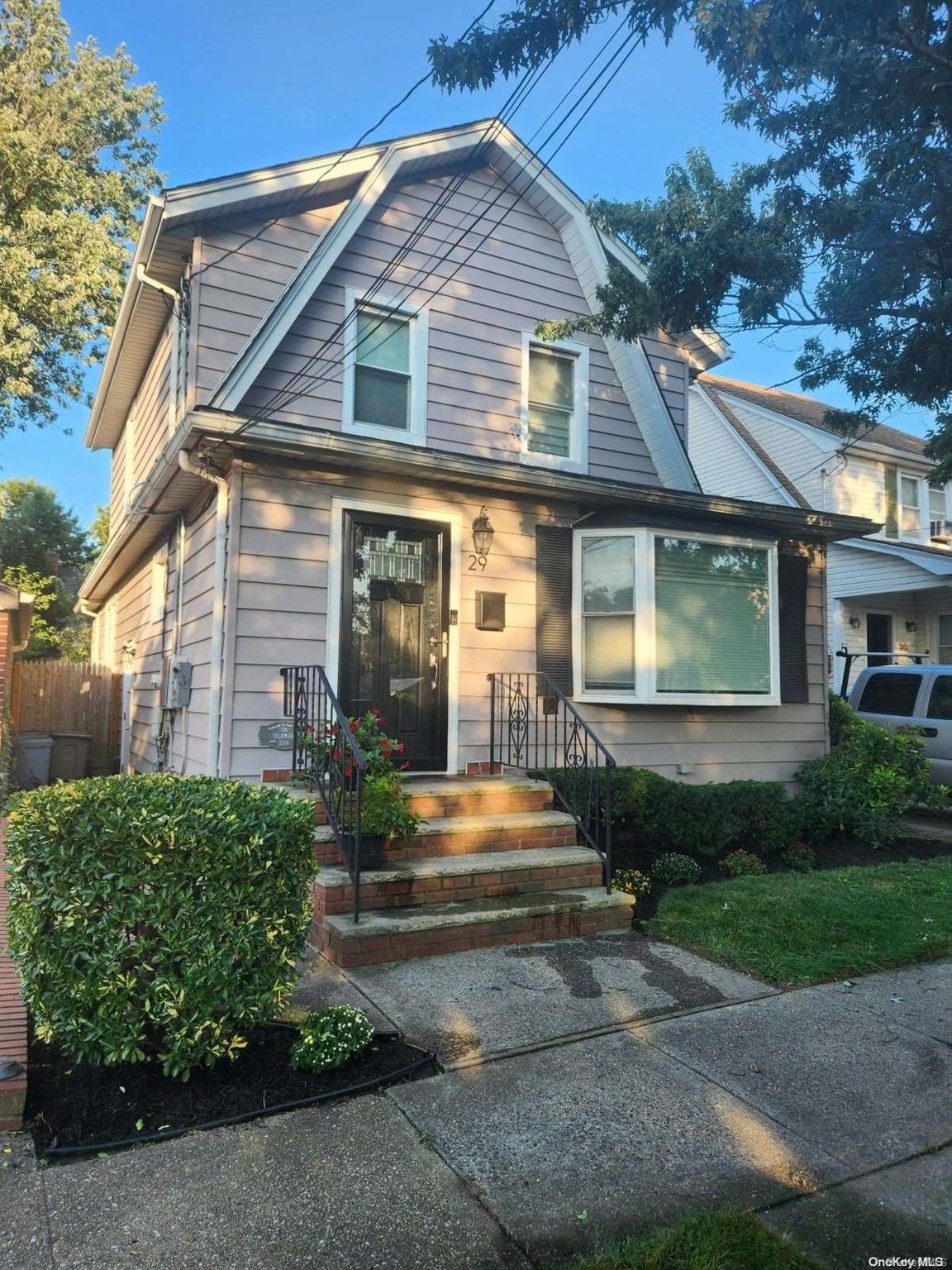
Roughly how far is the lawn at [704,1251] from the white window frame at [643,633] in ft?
17.4

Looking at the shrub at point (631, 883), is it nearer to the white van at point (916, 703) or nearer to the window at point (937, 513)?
the white van at point (916, 703)

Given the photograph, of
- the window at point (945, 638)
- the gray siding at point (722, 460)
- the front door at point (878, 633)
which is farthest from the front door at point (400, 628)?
the window at point (945, 638)

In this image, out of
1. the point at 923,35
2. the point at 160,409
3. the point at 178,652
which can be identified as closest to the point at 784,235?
the point at 923,35

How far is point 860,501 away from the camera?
17016 millimetres

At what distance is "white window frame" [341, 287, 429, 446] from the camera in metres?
7.73

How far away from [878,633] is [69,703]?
15.5 m

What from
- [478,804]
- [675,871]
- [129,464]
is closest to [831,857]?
[675,871]

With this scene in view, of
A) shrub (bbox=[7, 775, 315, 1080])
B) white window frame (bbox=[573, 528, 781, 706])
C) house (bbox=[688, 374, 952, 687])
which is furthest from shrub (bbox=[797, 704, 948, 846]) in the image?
house (bbox=[688, 374, 952, 687])

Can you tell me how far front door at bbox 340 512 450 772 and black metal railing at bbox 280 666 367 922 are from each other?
53 cm

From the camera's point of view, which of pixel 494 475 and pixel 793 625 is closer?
pixel 494 475

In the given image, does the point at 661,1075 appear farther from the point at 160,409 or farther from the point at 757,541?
the point at 160,409

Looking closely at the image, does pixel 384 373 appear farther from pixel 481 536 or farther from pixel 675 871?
pixel 675 871

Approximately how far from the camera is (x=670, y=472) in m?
9.00

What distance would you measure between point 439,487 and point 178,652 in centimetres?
291
